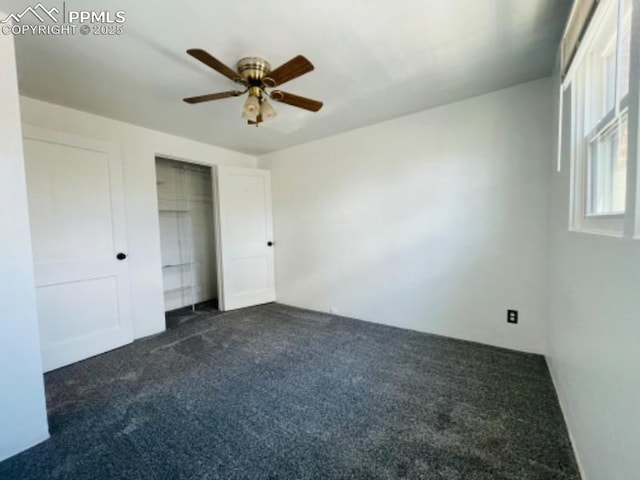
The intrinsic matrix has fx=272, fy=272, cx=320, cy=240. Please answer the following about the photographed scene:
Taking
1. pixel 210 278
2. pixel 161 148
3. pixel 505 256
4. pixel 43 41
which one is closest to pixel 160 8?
pixel 43 41

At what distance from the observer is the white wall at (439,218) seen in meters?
2.34

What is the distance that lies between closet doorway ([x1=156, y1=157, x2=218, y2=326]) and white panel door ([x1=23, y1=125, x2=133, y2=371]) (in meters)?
1.13

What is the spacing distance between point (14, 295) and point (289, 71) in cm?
196

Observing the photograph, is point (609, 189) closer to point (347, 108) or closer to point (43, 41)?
point (347, 108)

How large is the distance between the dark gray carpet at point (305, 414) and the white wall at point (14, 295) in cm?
19

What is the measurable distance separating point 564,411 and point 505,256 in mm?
1219

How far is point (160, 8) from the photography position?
142 centimetres

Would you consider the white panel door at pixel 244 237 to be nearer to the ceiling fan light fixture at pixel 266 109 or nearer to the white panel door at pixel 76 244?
the white panel door at pixel 76 244

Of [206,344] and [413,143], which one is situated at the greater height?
[413,143]

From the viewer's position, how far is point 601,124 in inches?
49.4

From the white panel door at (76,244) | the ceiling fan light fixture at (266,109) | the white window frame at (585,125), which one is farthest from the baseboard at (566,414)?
the white panel door at (76,244)

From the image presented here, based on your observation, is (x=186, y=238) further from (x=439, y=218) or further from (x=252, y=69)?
(x=439, y=218)

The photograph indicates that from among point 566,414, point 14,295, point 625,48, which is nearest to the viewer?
point 625,48

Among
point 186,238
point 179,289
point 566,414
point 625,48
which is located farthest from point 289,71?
point 179,289
